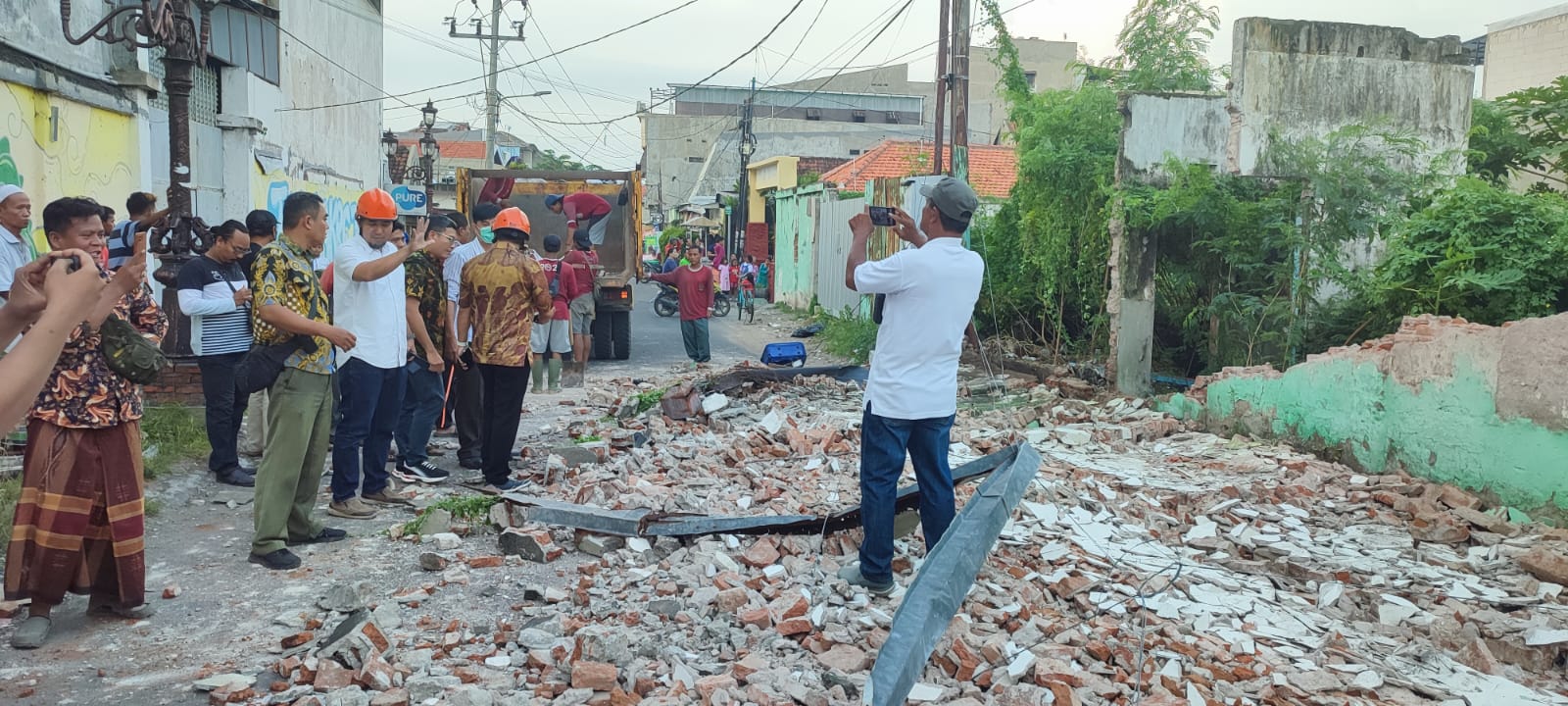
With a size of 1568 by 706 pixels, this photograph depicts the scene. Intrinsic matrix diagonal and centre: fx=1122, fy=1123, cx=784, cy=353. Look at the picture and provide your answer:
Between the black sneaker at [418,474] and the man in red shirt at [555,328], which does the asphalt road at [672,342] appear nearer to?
the man in red shirt at [555,328]

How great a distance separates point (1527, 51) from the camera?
22250 mm

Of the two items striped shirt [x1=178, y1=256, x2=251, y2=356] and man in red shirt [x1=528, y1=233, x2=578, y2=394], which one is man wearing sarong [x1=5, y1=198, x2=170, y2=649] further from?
man in red shirt [x1=528, y1=233, x2=578, y2=394]

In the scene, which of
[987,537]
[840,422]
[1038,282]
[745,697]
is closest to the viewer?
[745,697]

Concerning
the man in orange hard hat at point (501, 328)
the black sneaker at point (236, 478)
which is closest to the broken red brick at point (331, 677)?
the man in orange hard hat at point (501, 328)

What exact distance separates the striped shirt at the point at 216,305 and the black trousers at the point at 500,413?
1513 mm

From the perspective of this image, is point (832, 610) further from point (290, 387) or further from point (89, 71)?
point (89, 71)

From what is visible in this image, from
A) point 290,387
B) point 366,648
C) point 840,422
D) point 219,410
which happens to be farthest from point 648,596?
point 840,422

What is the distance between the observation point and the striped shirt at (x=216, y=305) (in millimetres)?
6547

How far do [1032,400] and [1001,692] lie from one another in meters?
7.50

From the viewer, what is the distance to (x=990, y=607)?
4289 mm

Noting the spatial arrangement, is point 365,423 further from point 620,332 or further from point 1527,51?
point 1527,51

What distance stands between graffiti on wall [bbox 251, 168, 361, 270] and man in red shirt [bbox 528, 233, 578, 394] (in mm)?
2701

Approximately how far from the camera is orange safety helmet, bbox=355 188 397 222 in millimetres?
5613

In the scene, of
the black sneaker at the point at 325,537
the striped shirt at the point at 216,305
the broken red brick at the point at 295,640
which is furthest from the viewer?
the striped shirt at the point at 216,305
